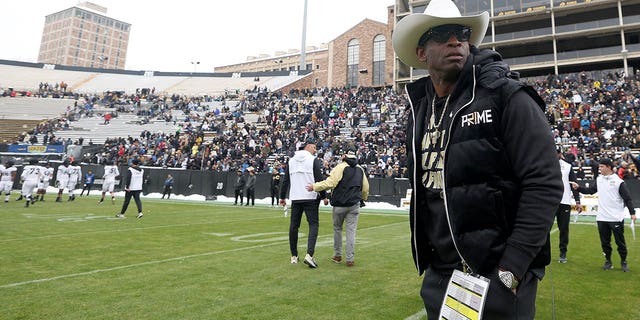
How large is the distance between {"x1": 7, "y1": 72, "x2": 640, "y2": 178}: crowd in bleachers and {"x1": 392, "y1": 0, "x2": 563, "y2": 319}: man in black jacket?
47.3 ft

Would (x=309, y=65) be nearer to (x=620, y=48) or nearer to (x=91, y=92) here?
(x=91, y=92)

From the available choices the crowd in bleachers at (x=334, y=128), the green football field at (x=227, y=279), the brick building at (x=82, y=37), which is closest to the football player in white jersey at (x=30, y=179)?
the green football field at (x=227, y=279)

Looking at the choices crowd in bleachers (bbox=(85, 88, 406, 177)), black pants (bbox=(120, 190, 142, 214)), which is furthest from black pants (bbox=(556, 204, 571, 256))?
crowd in bleachers (bbox=(85, 88, 406, 177))

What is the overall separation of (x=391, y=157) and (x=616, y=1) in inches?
1294

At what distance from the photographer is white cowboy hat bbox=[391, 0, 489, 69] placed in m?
2.08

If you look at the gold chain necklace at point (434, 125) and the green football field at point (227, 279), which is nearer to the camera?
the gold chain necklace at point (434, 125)

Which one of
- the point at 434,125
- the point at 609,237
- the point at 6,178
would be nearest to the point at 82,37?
the point at 6,178

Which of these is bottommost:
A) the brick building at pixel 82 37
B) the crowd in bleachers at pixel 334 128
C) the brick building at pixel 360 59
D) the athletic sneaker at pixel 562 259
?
the athletic sneaker at pixel 562 259

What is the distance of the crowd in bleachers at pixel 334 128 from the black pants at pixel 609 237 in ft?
31.8

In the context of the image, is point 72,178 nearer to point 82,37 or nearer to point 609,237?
point 609,237

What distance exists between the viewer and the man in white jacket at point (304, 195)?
6.89 m

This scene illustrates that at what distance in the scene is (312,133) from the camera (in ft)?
102

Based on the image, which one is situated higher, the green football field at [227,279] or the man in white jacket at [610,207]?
the man in white jacket at [610,207]

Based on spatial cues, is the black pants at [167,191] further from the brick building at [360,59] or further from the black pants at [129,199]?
the brick building at [360,59]
